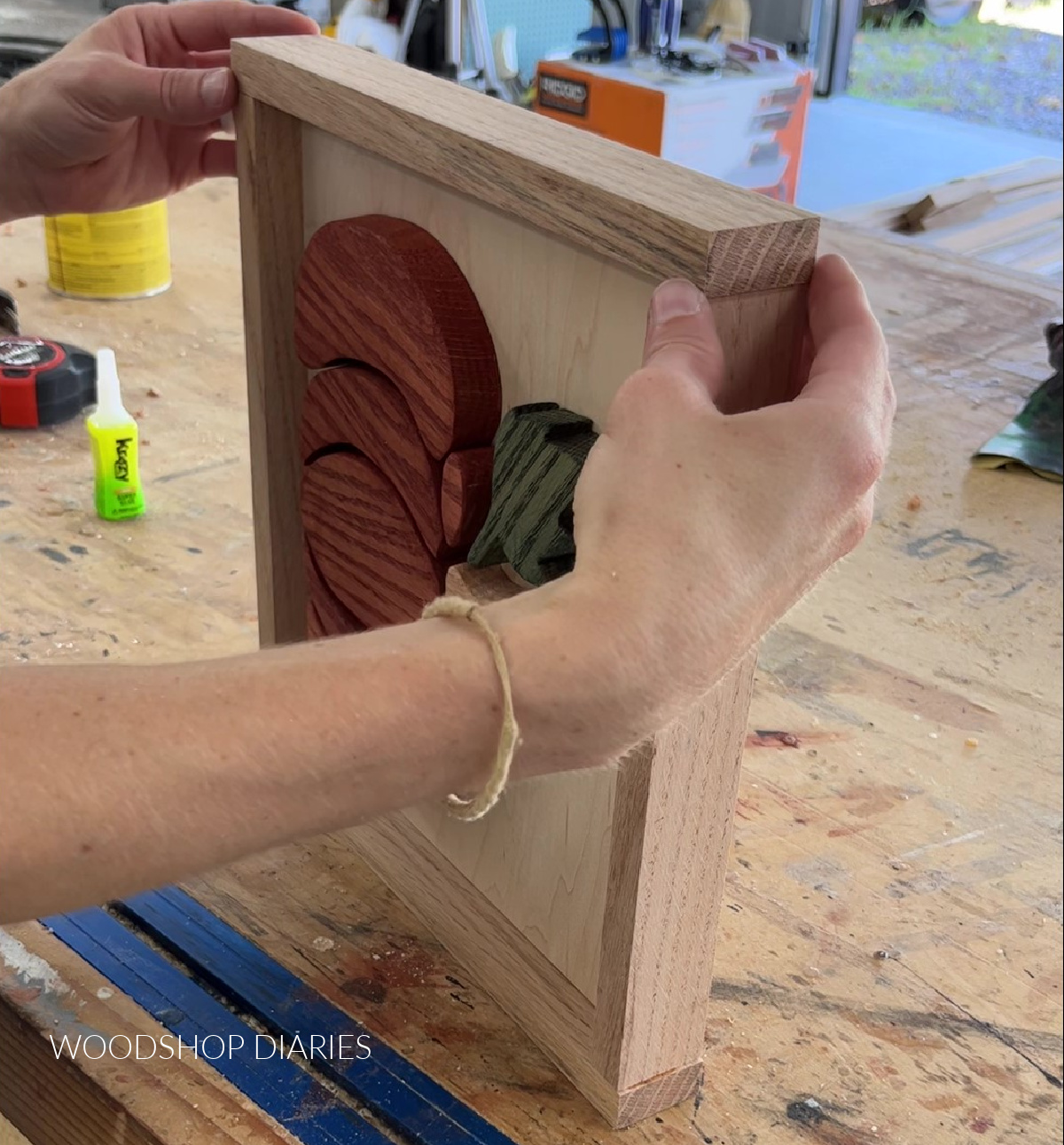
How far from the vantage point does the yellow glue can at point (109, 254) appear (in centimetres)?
175

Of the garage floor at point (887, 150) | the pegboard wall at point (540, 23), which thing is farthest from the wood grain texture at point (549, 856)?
the pegboard wall at point (540, 23)

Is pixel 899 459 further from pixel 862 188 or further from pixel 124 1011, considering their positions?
pixel 862 188

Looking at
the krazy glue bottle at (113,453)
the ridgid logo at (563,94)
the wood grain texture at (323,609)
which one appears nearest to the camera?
the wood grain texture at (323,609)

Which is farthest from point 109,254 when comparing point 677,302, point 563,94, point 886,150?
point 886,150

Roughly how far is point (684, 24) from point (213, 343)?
2.57 m

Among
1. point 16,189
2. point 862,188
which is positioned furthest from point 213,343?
point 862,188

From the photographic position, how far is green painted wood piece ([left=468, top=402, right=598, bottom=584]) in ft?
2.21

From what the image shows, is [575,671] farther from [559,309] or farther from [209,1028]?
[209,1028]

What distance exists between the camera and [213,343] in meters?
1.73

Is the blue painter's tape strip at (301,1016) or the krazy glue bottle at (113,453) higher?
the krazy glue bottle at (113,453)

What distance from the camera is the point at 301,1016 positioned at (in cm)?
79

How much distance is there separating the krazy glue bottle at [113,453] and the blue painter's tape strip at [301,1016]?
55cm

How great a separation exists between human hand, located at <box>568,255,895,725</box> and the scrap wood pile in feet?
7.86

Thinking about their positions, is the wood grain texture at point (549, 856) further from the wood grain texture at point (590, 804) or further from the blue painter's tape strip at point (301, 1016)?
the blue painter's tape strip at point (301, 1016)
